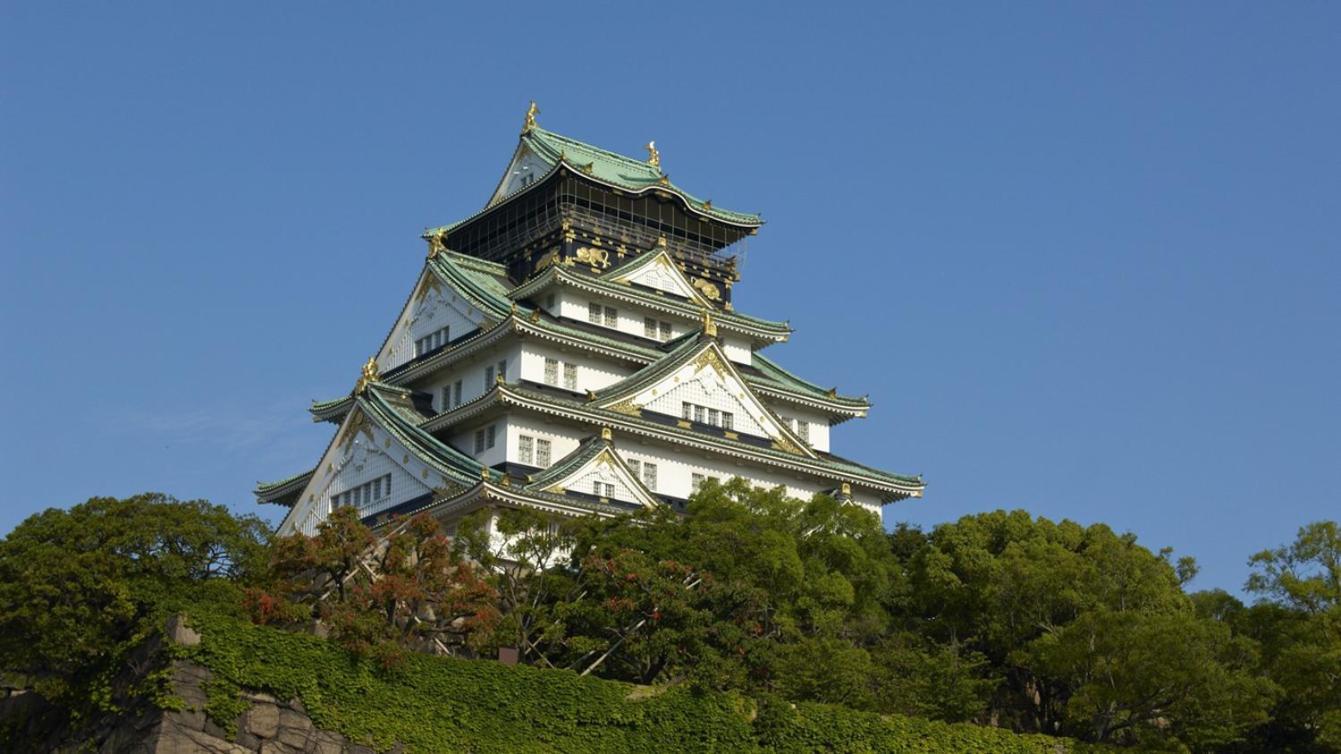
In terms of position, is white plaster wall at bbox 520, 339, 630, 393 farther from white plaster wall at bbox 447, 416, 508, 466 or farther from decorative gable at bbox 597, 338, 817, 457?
decorative gable at bbox 597, 338, 817, 457

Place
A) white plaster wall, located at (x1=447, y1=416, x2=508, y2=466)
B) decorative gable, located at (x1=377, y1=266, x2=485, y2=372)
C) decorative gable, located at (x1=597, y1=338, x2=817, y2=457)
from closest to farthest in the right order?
white plaster wall, located at (x1=447, y1=416, x2=508, y2=466)
decorative gable, located at (x1=597, y1=338, x2=817, y2=457)
decorative gable, located at (x1=377, y1=266, x2=485, y2=372)

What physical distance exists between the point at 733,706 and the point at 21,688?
16219 millimetres

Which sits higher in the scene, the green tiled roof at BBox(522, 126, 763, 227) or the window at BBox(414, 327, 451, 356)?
the green tiled roof at BBox(522, 126, 763, 227)

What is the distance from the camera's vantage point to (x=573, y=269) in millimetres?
62062

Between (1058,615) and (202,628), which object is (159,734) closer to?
(202,628)

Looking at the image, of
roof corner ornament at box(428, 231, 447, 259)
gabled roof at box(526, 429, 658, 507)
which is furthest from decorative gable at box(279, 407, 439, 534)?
roof corner ornament at box(428, 231, 447, 259)

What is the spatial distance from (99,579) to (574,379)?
75.2 ft

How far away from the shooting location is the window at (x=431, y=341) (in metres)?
63.3

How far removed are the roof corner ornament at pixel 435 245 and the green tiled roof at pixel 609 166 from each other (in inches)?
184

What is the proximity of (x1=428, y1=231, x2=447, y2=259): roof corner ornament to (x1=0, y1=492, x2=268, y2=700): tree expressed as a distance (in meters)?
24.7

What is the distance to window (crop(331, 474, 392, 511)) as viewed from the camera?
56500mm

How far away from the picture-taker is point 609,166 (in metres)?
69.8

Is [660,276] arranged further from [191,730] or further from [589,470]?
[191,730]

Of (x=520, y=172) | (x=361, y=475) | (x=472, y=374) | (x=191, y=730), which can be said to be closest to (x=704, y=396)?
(x=472, y=374)
